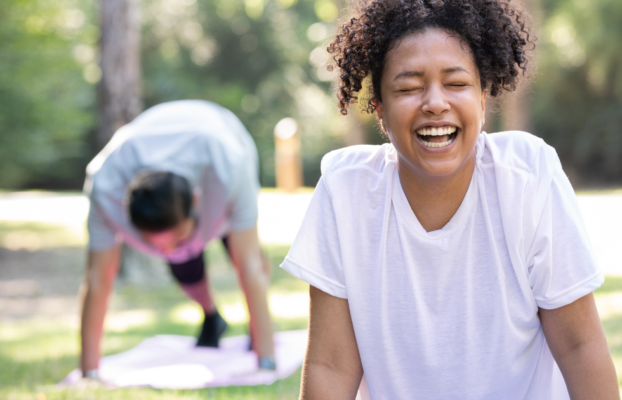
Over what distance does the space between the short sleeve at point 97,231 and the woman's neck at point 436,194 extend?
2305mm

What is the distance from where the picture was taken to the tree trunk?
24.5 ft

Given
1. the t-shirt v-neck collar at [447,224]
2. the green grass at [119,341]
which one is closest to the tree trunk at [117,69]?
the green grass at [119,341]

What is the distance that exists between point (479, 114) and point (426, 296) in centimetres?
53

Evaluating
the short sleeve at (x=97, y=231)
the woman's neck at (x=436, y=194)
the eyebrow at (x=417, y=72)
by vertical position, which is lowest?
the short sleeve at (x=97, y=231)

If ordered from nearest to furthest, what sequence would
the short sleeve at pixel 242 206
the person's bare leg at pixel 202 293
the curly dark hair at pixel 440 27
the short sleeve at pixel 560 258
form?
the short sleeve at pixel 560 258 → the curly dark hair at pixel 440 27 → the short sleeve at pixel 242 206 → the person's bare leg at pixel 202 293

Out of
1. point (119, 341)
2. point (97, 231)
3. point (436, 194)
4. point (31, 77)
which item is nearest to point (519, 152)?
point (436, 194)

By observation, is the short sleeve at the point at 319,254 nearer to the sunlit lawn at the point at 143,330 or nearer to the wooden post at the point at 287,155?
the sunlit lawn at the point at 143,330

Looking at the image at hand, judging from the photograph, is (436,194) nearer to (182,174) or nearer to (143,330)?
(182,174)

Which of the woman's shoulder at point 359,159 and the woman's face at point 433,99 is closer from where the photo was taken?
the woman's face at point 433,99

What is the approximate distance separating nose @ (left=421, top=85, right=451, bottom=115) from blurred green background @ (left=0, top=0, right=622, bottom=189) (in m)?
0.39

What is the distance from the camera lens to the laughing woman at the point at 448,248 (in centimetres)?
178

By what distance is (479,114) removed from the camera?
1.87m

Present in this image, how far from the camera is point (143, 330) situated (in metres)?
5.43

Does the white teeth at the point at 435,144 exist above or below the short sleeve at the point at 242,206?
above
